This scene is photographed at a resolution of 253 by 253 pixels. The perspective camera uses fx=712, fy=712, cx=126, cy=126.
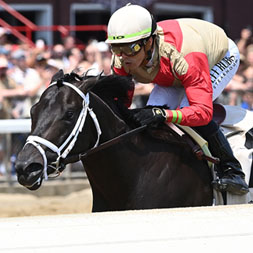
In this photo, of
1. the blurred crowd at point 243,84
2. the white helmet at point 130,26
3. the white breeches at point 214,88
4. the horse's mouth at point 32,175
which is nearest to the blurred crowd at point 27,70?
the blurred crowd at point 243,84

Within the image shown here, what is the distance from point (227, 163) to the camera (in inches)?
177

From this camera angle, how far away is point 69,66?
30.7 ft

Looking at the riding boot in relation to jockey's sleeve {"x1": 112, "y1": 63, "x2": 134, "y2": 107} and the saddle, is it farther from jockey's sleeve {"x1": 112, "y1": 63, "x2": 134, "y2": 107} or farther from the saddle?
jockey's sleeve {"x1": 112, "y1": 63, "x2": 134, "y2": 107}

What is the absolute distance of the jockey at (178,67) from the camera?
13.8ft

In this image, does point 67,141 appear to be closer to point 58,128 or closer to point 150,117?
point 58,128

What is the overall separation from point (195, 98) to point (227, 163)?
1.72 feet

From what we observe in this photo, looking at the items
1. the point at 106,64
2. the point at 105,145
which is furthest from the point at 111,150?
the point at 106,64

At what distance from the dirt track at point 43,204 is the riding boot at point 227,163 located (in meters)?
3.02

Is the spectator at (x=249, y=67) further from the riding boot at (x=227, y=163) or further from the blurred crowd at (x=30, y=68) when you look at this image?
the riding boot at (x=227, y=163)

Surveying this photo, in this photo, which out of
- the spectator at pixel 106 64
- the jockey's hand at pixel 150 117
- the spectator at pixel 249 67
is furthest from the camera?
the spectator at pixel 249 67

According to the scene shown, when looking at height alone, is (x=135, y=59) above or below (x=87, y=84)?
above

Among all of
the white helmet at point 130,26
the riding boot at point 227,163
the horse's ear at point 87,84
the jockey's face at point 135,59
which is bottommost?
the riding boot at point 227,163

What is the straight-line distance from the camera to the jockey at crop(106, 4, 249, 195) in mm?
4203

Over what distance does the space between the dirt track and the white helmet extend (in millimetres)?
3410
